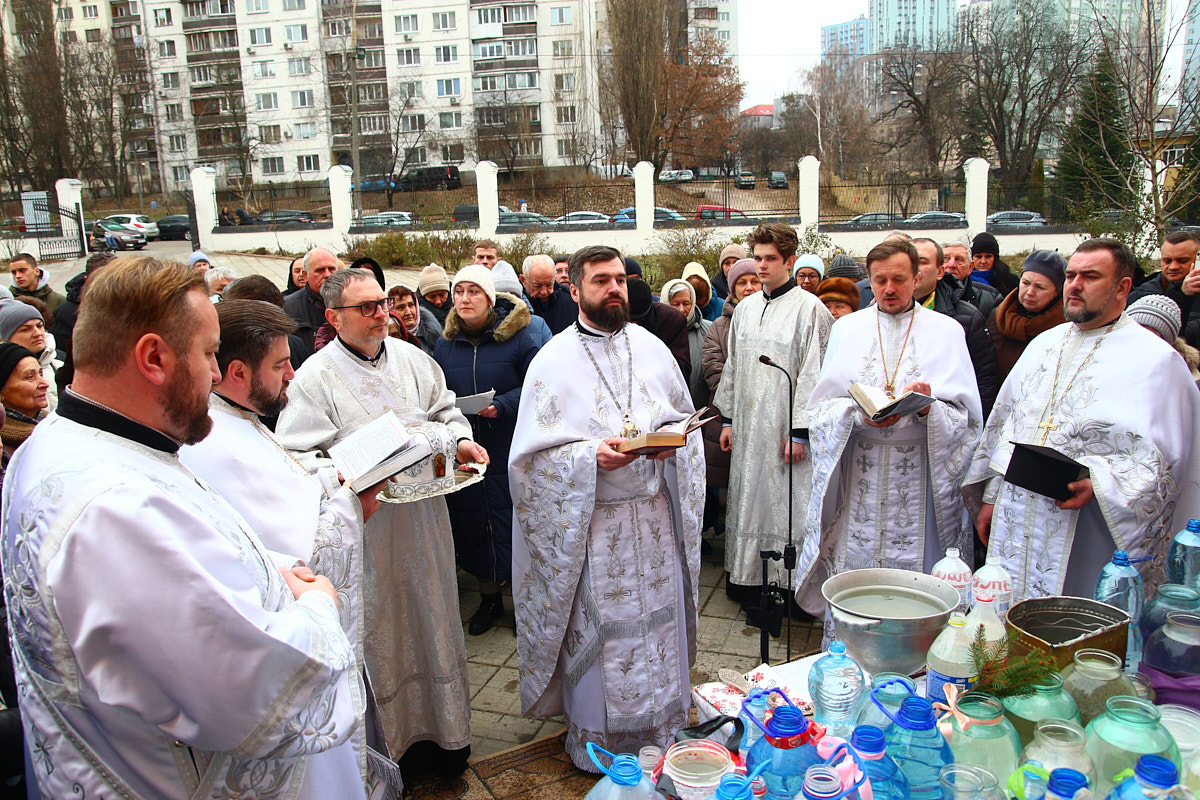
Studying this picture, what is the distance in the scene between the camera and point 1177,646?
6.81 ft

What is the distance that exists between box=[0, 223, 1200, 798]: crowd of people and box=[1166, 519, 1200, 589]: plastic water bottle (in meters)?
0.69

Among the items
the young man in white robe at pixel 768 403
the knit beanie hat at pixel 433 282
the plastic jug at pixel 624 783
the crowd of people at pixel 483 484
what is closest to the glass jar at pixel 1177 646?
the crowd of people at pixel 483 484

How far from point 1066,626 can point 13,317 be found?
17.8ft

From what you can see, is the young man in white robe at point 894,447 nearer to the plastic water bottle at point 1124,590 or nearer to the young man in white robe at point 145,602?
the plastic water bottle at point 1124,590

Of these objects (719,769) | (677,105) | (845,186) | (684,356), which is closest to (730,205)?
(845,186)

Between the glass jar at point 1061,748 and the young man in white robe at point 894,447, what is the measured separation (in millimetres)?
2242

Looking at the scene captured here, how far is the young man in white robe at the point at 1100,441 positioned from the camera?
322cm

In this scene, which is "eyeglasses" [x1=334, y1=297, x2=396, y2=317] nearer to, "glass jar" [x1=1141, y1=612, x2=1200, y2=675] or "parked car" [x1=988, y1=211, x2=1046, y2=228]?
"glass jar" [x1=1141, y1=612, x2=1200, y2=675]

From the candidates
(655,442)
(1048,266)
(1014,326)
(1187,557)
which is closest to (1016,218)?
(1014,326)

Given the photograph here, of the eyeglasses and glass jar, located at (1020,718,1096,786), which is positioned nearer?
glass jar, located at (1020,718,1096,786)

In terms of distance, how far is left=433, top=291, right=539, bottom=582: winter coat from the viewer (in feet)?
16.4

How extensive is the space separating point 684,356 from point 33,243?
2659 centimetres

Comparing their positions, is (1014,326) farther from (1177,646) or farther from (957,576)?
(1177,646)

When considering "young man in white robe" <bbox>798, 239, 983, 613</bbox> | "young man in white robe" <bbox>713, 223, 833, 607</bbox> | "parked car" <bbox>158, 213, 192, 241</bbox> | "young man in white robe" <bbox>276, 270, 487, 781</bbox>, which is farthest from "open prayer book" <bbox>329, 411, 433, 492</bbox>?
"parked car" <bbox>158, 213, 192, 241</bbox>
